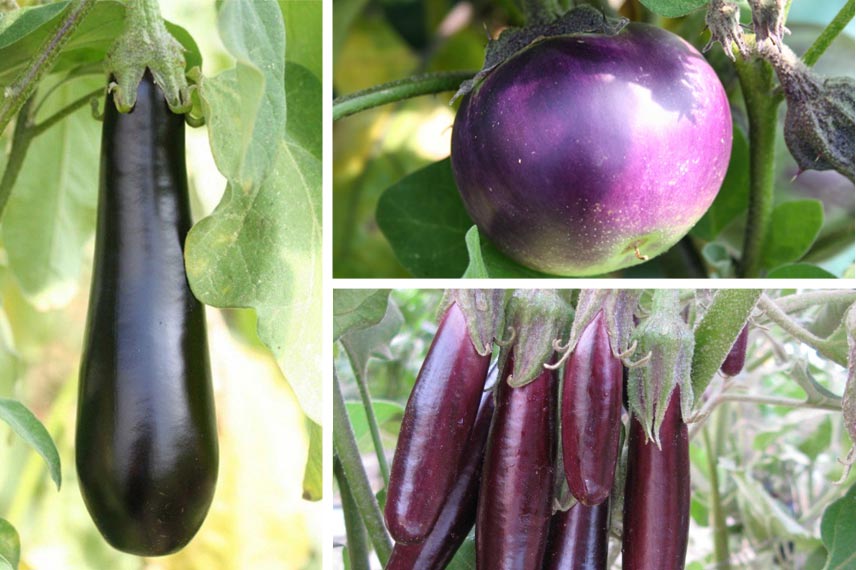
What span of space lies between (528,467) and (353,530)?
19 cm

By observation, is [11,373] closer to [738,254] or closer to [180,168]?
[180,168]

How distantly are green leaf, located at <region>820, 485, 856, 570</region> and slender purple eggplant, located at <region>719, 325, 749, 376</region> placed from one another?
0.14 metres

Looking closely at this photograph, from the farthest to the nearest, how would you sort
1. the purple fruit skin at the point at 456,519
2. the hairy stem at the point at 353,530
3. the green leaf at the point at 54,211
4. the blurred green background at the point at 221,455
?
the blurred green background at the point at 221,455
the green leaf at the point at 54,211
the hairy stem at the point at 353,530
the purple fruit skin at the point at 456,519

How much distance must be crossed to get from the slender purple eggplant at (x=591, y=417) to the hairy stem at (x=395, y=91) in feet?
0.63


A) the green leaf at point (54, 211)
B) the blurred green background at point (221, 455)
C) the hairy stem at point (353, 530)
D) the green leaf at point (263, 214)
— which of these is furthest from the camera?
the blurred green background at point (221, 455)

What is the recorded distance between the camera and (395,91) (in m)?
0.65

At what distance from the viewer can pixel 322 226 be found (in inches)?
25.3

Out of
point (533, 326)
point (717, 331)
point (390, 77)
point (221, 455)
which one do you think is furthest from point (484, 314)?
point (390, 77)

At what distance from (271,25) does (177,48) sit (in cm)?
9

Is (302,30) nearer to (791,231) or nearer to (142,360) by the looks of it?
(142,360)

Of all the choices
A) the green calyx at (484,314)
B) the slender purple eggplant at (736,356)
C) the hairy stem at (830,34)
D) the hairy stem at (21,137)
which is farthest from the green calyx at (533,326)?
the hairy stem at (21,137)

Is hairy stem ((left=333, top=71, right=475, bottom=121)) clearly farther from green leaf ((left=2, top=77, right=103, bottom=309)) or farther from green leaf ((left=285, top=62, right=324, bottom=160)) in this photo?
green leaf ((left=2, top=77, right=103, bottom=309))

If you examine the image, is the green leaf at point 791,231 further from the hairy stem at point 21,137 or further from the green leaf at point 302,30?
the hairy stem at point 21,137

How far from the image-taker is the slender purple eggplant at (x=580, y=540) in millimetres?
585
